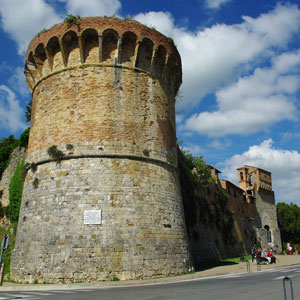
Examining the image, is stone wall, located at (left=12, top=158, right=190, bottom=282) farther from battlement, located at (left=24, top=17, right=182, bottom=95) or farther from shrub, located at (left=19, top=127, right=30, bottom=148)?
shrub, located at (left=19, top=127, right=30, bottom=148)

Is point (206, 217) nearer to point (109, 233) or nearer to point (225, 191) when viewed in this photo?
point (225, 191)

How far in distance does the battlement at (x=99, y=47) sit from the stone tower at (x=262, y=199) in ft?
76.1

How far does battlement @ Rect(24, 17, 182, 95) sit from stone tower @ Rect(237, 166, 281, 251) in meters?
23.2

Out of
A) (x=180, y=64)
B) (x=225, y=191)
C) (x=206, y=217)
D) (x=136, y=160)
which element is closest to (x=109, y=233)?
(x=136, y=160)

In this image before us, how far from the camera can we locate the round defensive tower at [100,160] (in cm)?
1071

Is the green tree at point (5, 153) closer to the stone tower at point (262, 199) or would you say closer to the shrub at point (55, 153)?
the shrub at point (55, 153)

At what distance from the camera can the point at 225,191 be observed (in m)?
26.5

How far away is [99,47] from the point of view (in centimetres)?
1292

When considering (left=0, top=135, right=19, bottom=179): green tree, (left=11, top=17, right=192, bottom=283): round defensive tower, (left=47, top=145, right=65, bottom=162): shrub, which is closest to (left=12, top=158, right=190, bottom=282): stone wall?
(left=11, top=17, right=192, bottom=283): round defensive tower

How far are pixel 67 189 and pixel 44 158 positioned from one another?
184 centimetres

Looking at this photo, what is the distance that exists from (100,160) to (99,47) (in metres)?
4.74

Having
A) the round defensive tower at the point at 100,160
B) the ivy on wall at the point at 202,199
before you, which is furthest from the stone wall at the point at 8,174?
the ivy on wall at the point at 202,199

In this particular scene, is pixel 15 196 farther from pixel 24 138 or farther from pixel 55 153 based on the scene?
pixel 55 153

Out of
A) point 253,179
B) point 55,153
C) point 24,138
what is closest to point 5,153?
point 24,138
